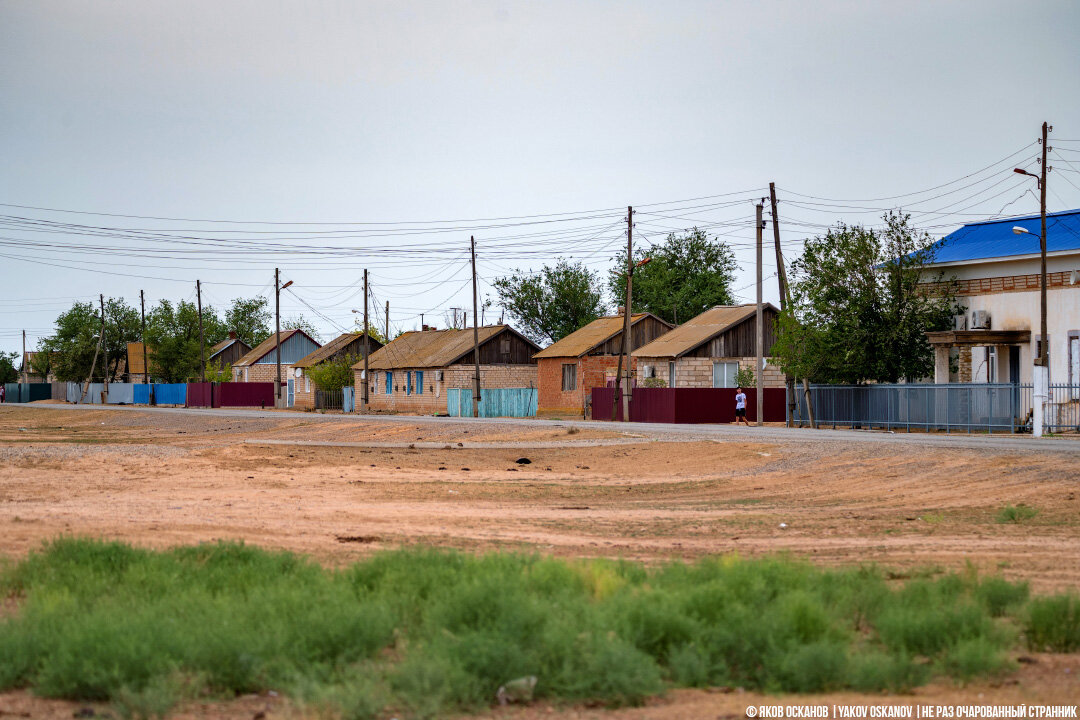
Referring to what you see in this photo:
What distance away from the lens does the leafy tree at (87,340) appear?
398 ft

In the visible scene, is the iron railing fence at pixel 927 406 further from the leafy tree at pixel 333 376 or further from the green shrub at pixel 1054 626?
the leafy tree at pixel 333 376

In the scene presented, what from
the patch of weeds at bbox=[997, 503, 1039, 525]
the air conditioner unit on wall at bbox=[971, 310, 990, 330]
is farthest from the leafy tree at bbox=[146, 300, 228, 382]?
the patch of weeds at bbox=[997, 503, 1039, 525]

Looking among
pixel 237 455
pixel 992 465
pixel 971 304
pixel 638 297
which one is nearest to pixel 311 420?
pixel 237 455

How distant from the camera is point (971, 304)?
4084 cm

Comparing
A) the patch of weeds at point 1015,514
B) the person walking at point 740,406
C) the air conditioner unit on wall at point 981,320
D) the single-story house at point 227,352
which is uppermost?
the single-story house at point 227,352

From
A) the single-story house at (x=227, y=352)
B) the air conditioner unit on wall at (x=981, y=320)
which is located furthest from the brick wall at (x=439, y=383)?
the single-story house at (x=227, y=352)

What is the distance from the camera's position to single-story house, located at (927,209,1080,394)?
3659 centimetres

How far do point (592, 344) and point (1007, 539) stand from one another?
49.7 meters

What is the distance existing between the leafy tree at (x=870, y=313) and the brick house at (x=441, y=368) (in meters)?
31.0

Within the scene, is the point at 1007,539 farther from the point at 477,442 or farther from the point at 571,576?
the point at 477,442

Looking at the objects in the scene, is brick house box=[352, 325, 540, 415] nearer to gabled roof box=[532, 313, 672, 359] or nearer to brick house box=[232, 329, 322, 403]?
gabled roof box=[532, 313, 672, 359]

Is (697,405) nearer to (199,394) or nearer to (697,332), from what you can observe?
(697,332)

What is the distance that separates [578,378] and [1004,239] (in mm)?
27241

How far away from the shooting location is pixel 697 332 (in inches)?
2328
